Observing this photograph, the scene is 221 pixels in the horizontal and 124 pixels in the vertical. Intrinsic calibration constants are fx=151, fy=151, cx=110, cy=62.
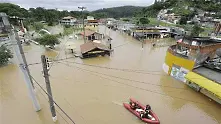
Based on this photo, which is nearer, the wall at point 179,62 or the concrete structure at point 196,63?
the concrete structure at point 196,63

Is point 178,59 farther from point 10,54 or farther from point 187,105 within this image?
point 10,54

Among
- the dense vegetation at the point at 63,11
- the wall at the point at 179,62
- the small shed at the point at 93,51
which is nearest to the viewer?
the wall at the point at 179,62

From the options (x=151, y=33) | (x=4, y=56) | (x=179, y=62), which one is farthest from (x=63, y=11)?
(x=179, y=62)

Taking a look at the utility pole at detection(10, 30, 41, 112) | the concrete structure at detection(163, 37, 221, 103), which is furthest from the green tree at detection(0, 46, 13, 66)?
the concrete structure at detection(163, 37, 221, 103)

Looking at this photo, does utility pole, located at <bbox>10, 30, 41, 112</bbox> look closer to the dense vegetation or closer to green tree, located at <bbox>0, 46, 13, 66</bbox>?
green tree, located at <bbox>0, 46, 13, 66</bbox>

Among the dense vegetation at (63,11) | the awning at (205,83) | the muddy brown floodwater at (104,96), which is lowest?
the muddy brown floodwater at (104,96)

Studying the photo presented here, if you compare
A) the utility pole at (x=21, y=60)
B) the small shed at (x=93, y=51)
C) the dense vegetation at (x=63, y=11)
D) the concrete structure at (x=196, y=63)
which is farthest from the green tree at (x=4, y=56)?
the dense vegetation at (x=63, y=11)

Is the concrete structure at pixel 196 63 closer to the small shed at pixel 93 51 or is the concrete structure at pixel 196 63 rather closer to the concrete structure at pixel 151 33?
the small shed at pixel 93 51
